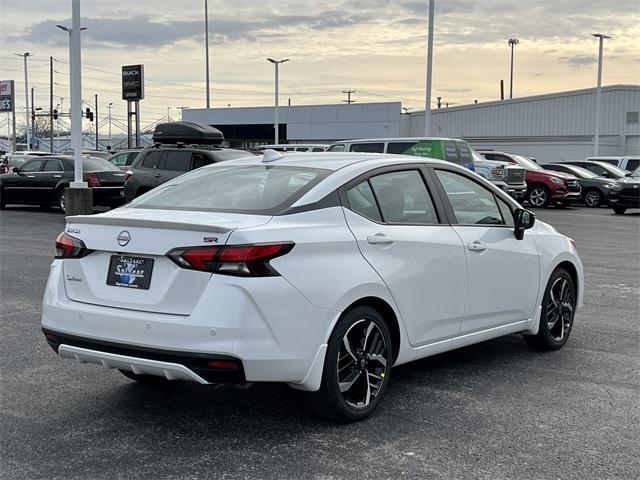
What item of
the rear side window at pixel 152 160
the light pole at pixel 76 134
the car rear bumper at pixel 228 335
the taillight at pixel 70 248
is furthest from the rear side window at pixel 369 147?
the car rear bumper at pixel 228 335

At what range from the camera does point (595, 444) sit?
4266 millimetres

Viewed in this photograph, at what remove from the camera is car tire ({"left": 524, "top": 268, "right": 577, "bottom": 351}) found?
20.5 ft

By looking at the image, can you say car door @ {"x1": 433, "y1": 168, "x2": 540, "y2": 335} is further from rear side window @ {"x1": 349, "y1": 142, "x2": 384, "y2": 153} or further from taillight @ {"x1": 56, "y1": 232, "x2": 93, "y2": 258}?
rear side window @ {"x1": 349, "y1": 142, "x2": 384, "y2": 153}

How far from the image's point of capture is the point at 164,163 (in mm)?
18109

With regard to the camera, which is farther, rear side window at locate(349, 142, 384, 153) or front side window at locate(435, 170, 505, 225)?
rear side window at locate(349, 142, 384, 153)

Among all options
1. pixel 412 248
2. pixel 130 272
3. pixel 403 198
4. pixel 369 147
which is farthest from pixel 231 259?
pixel 369 147

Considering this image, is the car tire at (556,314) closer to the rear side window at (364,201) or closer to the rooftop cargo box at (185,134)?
the rear side window at (364,201)

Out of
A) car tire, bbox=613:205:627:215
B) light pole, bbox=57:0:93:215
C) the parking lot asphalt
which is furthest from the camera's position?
car tire, bbox=613:205:627:215

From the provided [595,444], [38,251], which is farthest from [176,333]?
[38,251]

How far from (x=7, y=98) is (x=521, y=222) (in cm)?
6800

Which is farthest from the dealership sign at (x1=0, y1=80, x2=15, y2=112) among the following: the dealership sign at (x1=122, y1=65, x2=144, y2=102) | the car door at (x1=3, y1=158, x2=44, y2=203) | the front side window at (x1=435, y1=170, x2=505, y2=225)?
the front side window at (x1=435, y1=170, x2=505, y2=225)

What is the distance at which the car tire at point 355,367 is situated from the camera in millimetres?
4340

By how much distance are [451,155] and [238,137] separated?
2064 inches

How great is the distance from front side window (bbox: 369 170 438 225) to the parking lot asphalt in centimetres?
117
